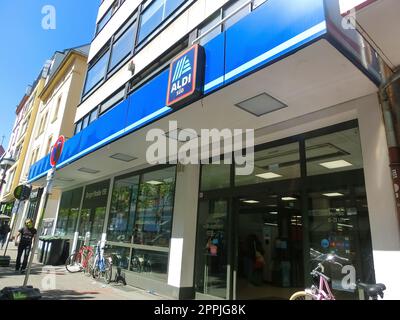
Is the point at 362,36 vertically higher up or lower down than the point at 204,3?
lower down

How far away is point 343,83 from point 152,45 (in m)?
7.21

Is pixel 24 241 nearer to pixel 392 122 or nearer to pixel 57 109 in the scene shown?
pixel 392 122

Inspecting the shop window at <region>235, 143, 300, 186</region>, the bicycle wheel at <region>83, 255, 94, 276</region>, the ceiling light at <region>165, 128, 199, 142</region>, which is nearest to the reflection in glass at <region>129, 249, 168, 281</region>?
the bicycle wheel at <region>83, 255, 94, 276</region>

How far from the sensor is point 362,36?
4.31 meters

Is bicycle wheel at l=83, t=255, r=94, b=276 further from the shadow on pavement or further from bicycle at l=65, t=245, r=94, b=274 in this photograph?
the shadow on pavement

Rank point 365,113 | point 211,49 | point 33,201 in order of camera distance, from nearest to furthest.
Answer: point 365,113
point 211,49
point 33,201

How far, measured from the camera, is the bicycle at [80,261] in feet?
35.3

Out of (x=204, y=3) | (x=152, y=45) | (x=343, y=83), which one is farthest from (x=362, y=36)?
(x=152, y=45)

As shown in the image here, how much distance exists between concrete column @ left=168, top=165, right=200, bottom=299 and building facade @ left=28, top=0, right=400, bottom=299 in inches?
1.6

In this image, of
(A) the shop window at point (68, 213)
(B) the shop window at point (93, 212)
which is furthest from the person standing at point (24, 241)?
(A) the shop window at point (68, 213)

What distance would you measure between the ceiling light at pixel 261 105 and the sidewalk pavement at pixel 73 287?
5.19m

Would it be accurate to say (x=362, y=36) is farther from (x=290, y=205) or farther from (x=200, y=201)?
(x=200, y=201)

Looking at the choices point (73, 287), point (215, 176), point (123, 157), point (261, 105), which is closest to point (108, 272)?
point (73, 287)

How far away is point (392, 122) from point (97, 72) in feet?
43.8
